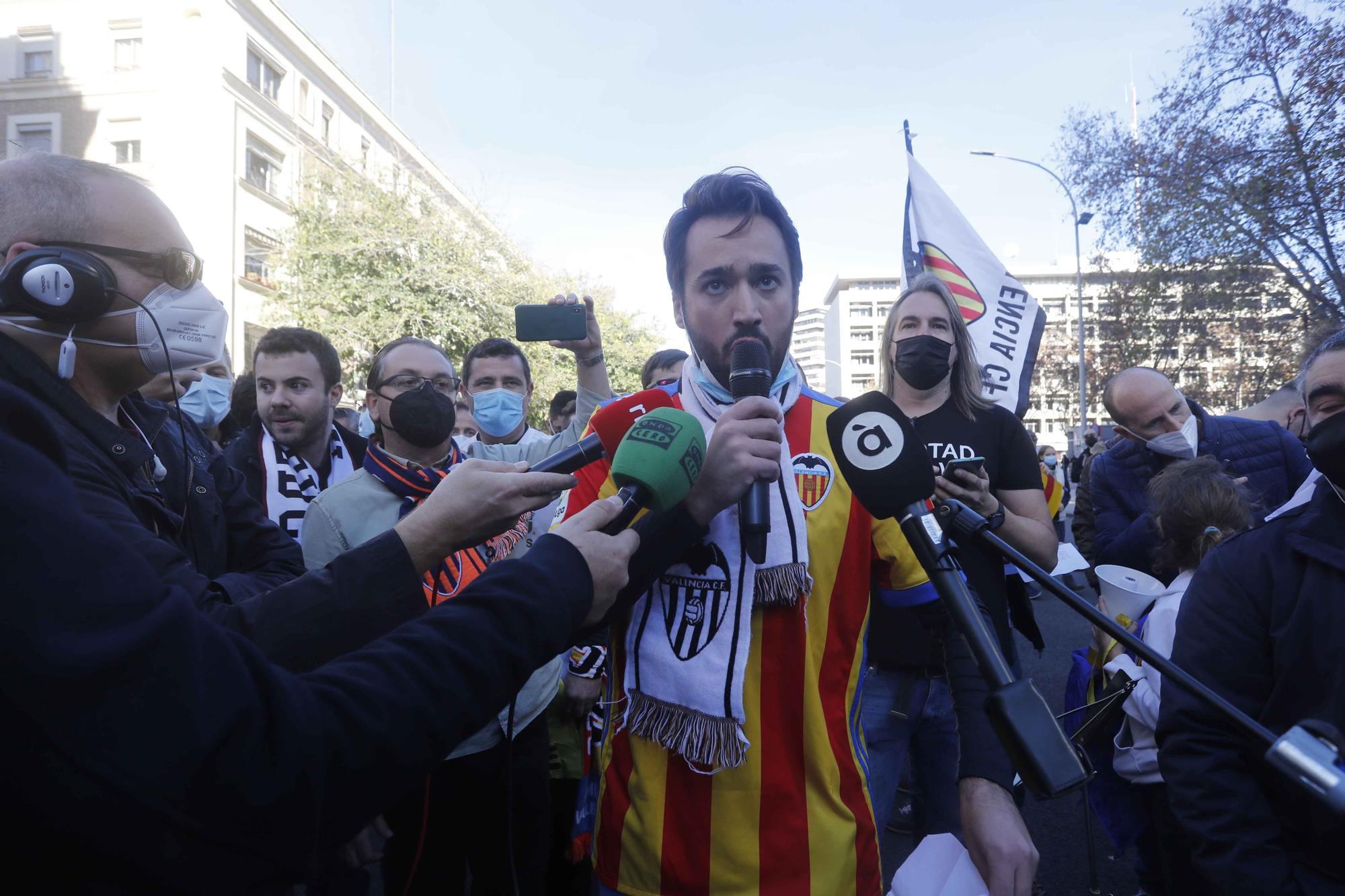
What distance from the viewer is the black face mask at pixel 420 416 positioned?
9.82 ft

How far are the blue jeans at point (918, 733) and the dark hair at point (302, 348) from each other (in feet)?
9.53

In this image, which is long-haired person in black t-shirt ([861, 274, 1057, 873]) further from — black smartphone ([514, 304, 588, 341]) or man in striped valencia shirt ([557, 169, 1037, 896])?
black smartphone ([514, 304, 588, 341])

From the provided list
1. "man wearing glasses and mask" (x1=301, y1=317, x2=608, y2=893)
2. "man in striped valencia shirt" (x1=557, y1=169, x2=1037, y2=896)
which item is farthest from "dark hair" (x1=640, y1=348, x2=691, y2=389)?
"man in striped valencia shirt" (x1=557, y1=169, x2=1037, y2=896)

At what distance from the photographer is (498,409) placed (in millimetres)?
4188

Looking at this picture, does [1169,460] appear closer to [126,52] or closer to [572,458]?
[572,458]

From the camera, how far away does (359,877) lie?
2.60 m

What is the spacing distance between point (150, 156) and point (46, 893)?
23.8 meters

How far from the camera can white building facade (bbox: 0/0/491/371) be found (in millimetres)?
19734

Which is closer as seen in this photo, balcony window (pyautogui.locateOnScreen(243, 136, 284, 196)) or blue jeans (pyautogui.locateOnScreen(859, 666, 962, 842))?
blue jeans (pyautogui.locateOnScreen(859, 666, 962, 842))

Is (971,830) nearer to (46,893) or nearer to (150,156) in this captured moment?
(46,893)

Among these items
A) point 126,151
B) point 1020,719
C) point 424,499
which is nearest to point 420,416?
point 424,499

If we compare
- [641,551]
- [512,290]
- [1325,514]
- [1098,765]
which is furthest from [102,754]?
[512,290]

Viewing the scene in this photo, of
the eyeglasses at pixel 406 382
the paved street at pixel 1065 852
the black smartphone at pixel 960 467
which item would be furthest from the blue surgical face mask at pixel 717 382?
the paved street at pixel 1065 852

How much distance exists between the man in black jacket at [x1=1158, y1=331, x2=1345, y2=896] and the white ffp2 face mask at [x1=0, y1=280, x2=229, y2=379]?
6.87 ft
